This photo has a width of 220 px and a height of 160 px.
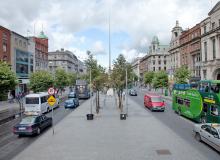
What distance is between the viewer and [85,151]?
15.2 m

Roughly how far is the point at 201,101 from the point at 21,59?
5158 cm

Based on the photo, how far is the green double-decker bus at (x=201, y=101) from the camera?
21167 millimetres

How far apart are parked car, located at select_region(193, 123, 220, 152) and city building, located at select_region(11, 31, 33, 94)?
50.3 meters

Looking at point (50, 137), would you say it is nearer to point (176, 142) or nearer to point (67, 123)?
point (67, 123)

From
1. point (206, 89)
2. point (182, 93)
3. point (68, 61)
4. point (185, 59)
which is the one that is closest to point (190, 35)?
point (185, 59)

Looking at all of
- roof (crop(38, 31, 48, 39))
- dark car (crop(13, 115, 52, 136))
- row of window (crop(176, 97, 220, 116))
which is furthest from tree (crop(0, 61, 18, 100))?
roof (crop(38, 31, 48, 39))

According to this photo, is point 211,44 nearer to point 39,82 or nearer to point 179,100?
point 179,100

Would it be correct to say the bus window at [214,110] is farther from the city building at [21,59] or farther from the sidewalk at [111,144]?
the city building at [21,59]

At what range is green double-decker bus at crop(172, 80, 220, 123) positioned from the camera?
833 inches

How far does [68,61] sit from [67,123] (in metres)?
111

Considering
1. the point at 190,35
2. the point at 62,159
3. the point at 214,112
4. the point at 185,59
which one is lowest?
the point at 62,159

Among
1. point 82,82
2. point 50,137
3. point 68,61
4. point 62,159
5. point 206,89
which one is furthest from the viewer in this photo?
point 68,61

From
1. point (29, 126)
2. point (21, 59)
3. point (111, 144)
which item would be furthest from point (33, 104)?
point (21, 59)

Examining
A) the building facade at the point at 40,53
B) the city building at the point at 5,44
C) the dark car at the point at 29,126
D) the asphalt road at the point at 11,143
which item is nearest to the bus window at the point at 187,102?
the asphalt road at the point at 11,143
